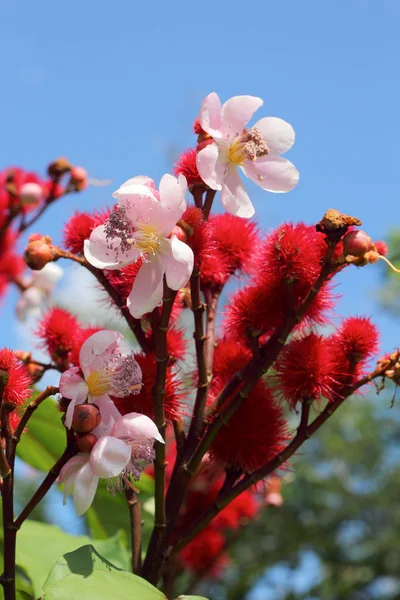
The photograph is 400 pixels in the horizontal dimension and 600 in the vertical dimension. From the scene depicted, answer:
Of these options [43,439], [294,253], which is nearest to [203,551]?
[43,439]

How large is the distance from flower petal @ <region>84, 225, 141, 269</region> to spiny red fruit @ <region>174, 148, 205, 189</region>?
0.11 meters

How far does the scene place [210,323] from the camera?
0.88 m

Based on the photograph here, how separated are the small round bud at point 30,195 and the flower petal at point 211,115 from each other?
1.08m

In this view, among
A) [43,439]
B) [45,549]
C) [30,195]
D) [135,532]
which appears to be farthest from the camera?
[30,195]

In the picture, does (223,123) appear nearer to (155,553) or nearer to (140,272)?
(140,272)

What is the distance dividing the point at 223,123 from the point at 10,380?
0.32 metres

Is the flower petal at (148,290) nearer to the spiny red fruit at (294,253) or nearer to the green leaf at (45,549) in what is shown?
the spiny red fruit at (294,253)

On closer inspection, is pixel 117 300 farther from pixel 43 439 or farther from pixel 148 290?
pixel 43 439

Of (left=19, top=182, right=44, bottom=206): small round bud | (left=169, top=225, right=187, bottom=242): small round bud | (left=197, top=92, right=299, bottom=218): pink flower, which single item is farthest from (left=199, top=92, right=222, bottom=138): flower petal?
(left=19, top=182, right=44, bottom=206): small round bud

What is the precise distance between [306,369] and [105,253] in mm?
241

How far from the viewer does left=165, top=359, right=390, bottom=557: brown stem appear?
31.0 inches

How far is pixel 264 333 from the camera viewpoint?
846mm

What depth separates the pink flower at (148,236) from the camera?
674 mm

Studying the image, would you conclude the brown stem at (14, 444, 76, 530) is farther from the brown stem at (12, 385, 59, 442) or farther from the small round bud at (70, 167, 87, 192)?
the small round bud at (70, 167, 87, 192)
